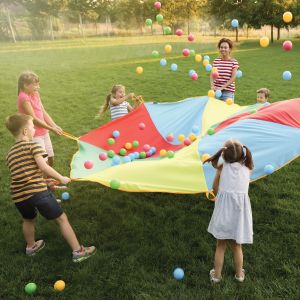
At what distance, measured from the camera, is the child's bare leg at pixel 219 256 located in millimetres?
2905

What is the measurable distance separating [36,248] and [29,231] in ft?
0.60

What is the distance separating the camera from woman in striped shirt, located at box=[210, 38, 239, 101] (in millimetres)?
5242

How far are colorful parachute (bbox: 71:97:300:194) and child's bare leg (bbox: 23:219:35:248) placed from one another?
650 millimetres

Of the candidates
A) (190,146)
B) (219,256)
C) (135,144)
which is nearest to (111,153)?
(135,144)

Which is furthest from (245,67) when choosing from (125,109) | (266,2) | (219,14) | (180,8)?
(180,8)

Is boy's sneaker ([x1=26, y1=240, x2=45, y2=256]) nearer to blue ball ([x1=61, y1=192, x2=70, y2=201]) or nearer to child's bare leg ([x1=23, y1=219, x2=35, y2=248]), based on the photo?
child's bare leg ([x1=23, y1=219, x2=35, y2=248])

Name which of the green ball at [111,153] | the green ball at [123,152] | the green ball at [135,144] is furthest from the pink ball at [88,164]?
the green ball at [135,144]

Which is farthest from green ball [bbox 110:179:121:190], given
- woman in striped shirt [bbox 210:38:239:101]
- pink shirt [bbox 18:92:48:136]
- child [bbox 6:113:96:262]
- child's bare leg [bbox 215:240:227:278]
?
woman in striped shirt [bbox 210:38:239:101]

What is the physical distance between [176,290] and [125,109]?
297 centimetres

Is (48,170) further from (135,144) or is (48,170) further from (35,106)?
(135,144)

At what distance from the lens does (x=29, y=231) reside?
11.3 ft

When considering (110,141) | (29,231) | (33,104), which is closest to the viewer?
(29,231)

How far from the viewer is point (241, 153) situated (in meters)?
2.69

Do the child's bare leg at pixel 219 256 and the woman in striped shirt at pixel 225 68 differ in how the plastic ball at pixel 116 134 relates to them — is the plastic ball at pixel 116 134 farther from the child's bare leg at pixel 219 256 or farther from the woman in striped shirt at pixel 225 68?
the child's bare leg at pixel 219 256
